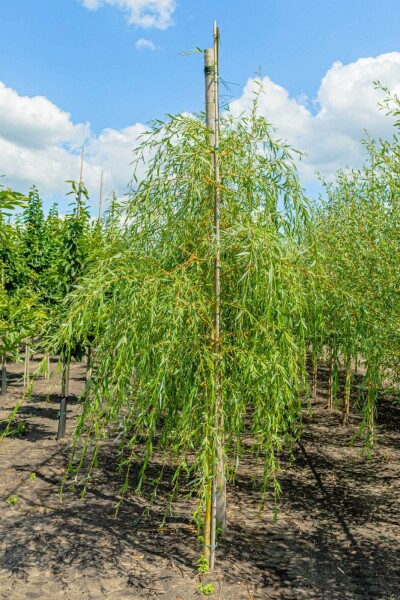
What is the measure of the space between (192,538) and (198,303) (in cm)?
351

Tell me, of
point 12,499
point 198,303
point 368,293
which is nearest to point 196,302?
point 198,303

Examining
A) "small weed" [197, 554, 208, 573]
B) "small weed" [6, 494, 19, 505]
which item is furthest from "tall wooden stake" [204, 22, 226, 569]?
"small weed" [6, 494, 19, 505]

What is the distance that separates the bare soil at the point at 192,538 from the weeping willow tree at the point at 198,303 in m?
0.95

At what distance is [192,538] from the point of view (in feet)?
22.8

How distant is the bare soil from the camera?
5.83 metres

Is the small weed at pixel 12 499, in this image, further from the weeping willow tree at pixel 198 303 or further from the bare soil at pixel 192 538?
the weeping willow tree at pixel 198 303

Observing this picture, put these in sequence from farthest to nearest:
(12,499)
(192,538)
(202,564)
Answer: (12,499)
(192,538)
(202,564)

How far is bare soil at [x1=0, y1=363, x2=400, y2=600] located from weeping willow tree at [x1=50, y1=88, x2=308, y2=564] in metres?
0.95

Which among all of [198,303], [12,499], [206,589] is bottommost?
[206,589]

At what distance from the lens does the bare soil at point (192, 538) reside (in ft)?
19.1

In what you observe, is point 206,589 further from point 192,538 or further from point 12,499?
point 12,499

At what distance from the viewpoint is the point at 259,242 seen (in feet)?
15.8

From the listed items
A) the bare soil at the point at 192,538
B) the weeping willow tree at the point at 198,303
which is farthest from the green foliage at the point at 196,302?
the bare soil at the point at 192,538

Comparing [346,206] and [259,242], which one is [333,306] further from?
[346,206]
